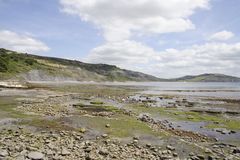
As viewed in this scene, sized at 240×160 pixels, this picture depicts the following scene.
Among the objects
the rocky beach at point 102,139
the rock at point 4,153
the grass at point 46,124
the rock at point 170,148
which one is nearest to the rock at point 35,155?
the rocky beach at point 102,139

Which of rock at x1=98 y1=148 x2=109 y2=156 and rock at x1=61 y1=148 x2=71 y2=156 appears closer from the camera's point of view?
rock at x1=61 y1=148 x2=71 y2=156

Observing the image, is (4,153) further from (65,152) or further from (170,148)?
(170,148)

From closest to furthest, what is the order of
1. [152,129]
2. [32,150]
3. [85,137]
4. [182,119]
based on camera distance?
[32,150] < [85,137] < [152,129] < [182,119]

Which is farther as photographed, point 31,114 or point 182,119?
point 182,119

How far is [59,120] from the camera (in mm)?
33281

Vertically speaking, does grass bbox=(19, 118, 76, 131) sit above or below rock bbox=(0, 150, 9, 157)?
above

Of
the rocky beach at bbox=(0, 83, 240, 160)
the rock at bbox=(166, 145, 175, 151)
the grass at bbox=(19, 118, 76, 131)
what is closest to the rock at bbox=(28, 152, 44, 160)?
the rocky beach at bbox=(0, 83, 240, 160)

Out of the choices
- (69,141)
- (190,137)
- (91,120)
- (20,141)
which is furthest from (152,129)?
(20,141)

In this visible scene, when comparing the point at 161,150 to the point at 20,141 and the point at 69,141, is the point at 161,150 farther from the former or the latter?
the point at 20,141

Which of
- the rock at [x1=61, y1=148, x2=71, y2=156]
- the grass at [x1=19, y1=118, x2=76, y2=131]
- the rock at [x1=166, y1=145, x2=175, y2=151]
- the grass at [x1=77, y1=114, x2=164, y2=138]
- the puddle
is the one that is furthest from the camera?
the puddle

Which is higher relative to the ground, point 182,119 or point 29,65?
point 29,65

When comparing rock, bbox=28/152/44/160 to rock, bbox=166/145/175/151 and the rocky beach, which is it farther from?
rock, bbox=166/145/175/151

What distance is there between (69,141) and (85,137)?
3.06 meters

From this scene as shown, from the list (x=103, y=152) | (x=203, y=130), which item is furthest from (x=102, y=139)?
(x=203, y=130)
